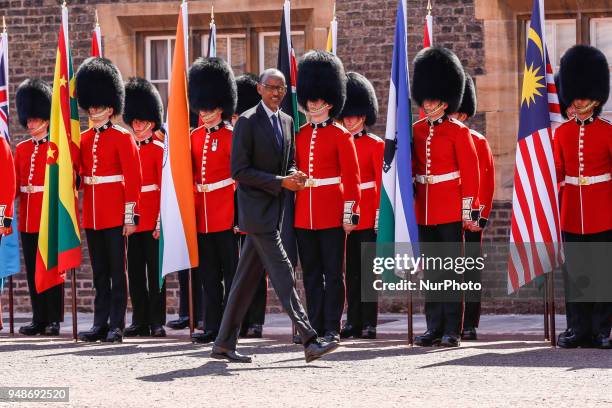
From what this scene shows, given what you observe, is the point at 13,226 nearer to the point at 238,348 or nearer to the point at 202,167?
the point at 202,167

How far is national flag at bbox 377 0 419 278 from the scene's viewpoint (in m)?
9.55

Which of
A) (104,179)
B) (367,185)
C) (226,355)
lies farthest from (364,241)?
(226,355)

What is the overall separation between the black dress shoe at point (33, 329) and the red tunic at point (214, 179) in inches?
63.1

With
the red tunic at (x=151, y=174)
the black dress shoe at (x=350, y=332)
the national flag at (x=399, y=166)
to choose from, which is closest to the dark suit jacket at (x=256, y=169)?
the national flag at (x=399, y=166)

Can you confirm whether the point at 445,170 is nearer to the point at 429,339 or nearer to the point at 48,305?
the point at 429,339

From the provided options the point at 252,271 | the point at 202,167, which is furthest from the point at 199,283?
the point at 252,271

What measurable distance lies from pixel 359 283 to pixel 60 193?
2.18 metres

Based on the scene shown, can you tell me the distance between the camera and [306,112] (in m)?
10.3

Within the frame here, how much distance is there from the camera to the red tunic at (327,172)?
9.85 meters

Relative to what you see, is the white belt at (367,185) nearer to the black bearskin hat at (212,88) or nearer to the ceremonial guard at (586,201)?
the black bearskin hat at (212,88)

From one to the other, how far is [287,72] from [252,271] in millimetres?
2438

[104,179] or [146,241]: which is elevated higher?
[104,179]

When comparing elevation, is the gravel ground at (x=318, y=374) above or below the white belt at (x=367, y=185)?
below

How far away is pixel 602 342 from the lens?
9.23 meters
